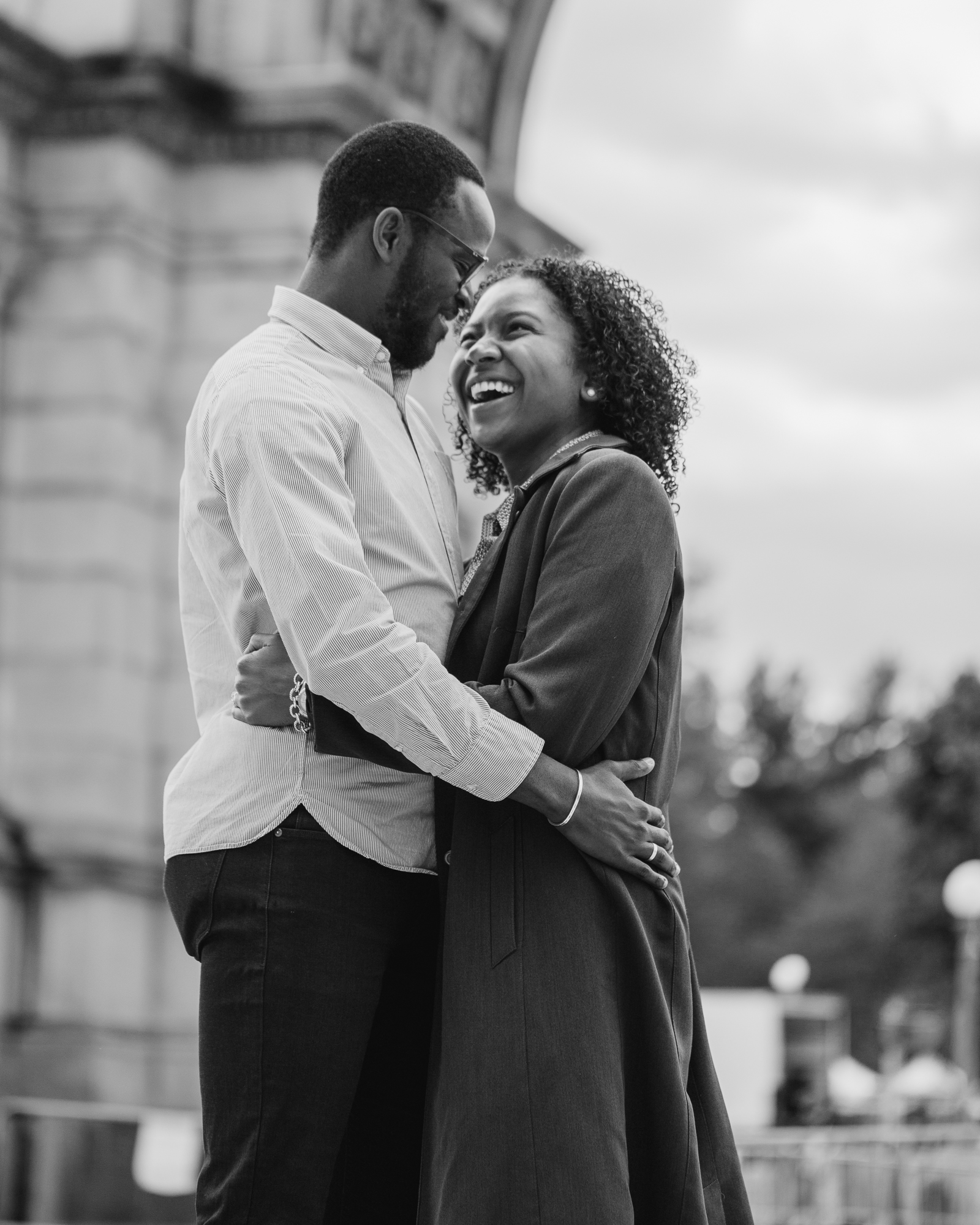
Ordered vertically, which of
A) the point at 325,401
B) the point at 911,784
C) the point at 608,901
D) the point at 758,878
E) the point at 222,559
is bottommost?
the point at 758,878

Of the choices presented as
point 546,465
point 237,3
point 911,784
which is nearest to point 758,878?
point 911,784

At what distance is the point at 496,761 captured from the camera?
358cm

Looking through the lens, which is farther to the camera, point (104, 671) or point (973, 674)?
point (973, 674)

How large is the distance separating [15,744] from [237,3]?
4.88 m

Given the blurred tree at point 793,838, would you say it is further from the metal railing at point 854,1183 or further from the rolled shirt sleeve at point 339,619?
the rolled shirt sleeve at point 339,619

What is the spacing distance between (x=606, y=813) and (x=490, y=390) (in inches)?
38.0

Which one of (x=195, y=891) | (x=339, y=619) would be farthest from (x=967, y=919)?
(x=339, y=619)

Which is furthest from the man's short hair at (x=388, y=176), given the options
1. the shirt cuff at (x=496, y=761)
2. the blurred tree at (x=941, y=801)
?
the blurred tree at (x=941, y=801)

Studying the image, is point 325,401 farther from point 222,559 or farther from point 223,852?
point 223,852

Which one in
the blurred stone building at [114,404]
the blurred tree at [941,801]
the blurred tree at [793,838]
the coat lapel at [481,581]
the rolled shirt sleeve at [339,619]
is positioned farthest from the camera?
the blurred tree at [793,838]

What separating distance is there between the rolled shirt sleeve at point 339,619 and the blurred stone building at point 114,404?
338 inches

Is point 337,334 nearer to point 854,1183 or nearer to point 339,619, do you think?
point 339,619

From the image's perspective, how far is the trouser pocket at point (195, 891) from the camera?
3.69 metres

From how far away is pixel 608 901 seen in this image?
3.72m
